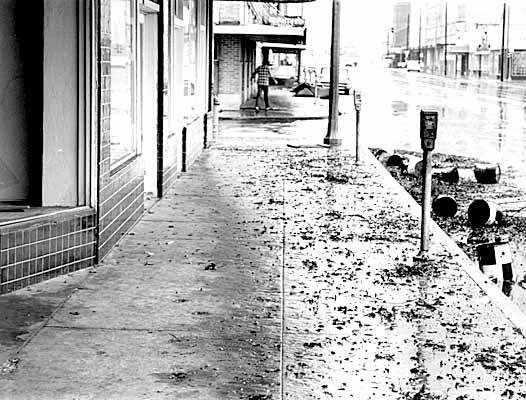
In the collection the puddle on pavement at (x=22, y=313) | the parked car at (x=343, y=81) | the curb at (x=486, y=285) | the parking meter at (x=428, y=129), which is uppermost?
the parked car at (x=343, y=81)

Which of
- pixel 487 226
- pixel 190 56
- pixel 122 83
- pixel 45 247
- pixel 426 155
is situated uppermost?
pixel 190 56

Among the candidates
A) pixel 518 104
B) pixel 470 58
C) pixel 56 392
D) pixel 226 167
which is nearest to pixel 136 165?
pixel 56 392

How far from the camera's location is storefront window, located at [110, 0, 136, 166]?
961cm

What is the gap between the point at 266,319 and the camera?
7.02 meters

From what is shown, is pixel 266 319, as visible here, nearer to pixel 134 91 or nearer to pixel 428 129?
pixel 428 129

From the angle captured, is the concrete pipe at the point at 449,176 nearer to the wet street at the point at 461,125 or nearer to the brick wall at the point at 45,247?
the wet street at the point at 461,125

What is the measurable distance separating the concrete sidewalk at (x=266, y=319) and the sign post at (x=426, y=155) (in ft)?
0.63

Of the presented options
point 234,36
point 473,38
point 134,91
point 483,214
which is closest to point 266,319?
point 134,91

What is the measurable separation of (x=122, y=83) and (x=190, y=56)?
763cm

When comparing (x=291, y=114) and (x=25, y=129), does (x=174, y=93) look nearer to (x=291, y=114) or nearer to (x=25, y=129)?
(x=25, y=129)

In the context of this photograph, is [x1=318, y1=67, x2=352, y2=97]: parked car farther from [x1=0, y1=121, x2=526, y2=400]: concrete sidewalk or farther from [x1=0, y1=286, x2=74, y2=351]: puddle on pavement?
[x1=0, y1=286, x2=74, y2=351]: puddle on pavement

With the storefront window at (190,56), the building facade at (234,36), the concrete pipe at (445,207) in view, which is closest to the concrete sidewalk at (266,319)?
the concrete pipe at (445,207)

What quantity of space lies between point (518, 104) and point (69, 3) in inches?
1533

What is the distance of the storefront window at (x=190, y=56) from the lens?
1656cm
